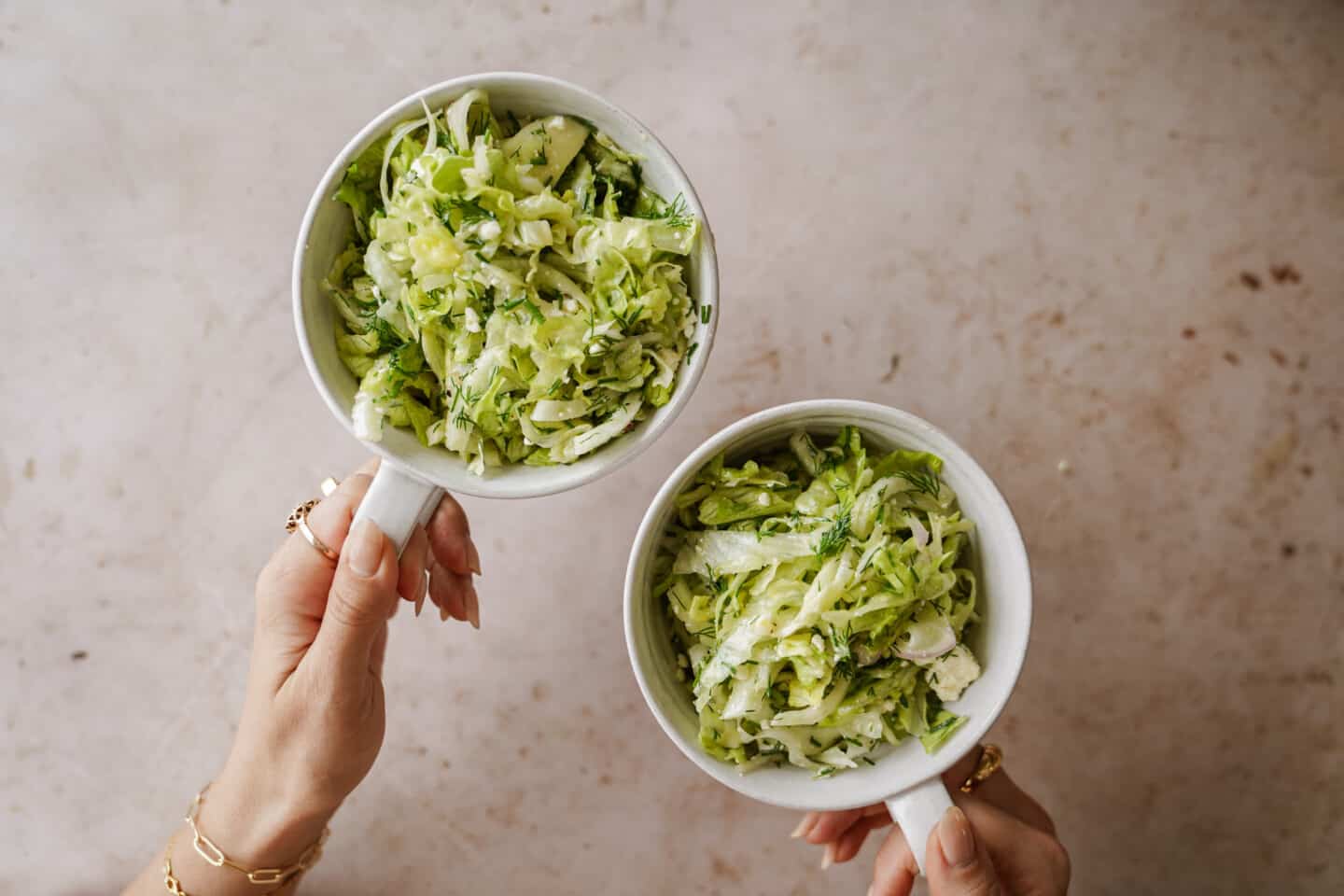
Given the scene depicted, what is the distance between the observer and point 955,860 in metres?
1.31

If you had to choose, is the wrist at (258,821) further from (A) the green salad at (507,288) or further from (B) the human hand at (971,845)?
(B) the human hand at (971,845)

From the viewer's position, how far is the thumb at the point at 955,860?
1.30 meters

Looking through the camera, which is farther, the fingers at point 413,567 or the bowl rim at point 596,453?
the fingers at point 413,567

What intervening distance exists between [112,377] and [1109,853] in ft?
6.74

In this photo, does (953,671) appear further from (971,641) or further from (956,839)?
(956,839)

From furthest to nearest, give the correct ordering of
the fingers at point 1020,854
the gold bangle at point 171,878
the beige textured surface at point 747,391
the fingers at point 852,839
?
the beige textured surface at point 747,391 < the fingers at point 852,839 < the gold bangle at point 171,878 < the fingers at point 1020,854

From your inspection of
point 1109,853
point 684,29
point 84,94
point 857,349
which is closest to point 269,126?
point 84,94

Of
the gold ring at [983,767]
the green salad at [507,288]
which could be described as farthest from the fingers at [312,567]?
the gold ring at [983,767]

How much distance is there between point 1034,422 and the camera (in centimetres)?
185

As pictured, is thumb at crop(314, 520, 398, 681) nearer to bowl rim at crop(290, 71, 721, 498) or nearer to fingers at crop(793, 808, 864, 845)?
bowl rim at crop(290, 71, 721, 498)

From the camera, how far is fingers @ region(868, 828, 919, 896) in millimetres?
1524

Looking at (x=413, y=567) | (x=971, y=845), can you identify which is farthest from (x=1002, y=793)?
(x=413, y=567)

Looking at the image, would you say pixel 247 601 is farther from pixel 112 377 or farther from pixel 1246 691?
pixel 1246 691

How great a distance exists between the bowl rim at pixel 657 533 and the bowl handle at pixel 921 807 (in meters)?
0.01
